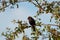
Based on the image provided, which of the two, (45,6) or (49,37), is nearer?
(49,37)

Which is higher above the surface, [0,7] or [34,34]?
[0,7]

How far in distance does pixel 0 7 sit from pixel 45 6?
1.27m

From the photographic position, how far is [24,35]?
616 cm

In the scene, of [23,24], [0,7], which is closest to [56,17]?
[23,24]

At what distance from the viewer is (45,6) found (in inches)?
249

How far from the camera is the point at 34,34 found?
19.8ft

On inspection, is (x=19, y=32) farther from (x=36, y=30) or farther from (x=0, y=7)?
(x=0, y=7)

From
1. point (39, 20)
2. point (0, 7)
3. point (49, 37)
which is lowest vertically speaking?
point (49, 37)

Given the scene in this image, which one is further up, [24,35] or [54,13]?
[54,13]

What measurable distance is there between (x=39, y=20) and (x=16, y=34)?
75cm

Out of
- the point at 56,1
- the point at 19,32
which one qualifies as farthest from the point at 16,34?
the point at 56,1

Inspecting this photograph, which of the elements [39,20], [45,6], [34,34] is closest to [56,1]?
[45,6]

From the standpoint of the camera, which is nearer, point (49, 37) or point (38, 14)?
point (49, 37)

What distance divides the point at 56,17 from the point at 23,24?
96cm
